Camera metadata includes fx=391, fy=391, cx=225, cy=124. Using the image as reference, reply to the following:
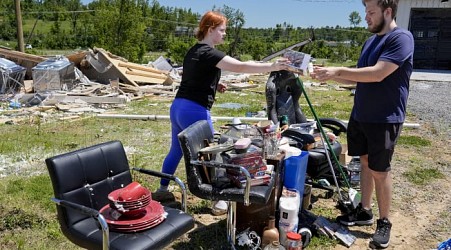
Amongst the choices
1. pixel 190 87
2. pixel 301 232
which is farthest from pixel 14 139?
pixel 301 232

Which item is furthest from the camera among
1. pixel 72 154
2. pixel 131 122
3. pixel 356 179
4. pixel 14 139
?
pixel 131 122

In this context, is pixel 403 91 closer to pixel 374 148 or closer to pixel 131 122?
pixel 374 148

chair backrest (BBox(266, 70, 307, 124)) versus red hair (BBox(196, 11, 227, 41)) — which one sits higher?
red hair (BBox(196, 11, 227, 41))

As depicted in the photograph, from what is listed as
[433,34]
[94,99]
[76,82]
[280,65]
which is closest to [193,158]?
[280,65]

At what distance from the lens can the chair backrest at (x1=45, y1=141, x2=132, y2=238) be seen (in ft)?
8.00

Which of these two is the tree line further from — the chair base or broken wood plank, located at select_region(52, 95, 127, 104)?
the chair base

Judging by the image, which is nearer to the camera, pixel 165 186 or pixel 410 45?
pixel 410 45

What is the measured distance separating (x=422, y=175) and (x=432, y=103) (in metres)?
6.76

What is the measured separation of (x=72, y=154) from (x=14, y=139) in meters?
4.56

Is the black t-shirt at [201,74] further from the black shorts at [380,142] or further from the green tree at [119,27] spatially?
the green tree at [119,27]

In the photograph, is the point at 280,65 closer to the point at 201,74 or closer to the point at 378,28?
the point at 201,74

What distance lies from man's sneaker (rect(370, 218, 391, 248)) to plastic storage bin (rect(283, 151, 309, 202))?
0.76 meters

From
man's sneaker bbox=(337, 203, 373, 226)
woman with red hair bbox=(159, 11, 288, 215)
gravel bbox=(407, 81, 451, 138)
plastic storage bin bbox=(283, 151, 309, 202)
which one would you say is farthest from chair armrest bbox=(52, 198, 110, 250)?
gravel bbox=(407, 81, 451, 138)

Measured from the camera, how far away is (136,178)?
15.4ft
